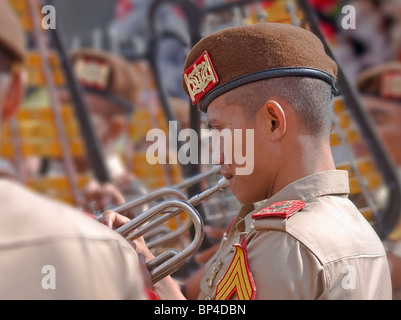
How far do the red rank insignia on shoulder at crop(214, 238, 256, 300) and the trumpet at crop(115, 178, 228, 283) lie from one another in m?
0.14

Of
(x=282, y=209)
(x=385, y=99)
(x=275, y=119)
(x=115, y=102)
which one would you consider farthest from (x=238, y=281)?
(x=385, y=99)

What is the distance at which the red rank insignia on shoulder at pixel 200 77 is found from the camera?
1454 mm

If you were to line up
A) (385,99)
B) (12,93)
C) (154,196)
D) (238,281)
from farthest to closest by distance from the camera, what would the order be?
(385,99) < (154,196) < (238,281) < (12,93)

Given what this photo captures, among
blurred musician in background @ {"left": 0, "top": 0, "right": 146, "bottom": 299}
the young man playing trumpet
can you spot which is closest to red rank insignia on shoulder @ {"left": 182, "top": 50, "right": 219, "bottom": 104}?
the young man playing trumpet

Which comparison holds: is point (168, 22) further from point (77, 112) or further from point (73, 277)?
point (73, 277)

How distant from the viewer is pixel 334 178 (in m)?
1.39

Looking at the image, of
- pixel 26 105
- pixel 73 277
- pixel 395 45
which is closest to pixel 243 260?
pixel 73 277

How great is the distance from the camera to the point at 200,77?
149 centimetres

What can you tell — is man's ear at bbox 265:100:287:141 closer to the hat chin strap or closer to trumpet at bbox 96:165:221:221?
the hat chin strap

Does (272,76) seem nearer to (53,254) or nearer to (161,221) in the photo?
(161,221)

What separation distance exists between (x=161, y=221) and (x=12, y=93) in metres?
0.61

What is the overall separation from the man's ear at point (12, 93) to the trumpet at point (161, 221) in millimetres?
460

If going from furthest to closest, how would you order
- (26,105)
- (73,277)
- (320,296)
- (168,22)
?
(26,105), (168,22), (320,296), (73,277)

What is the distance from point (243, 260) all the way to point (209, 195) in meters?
0.39
